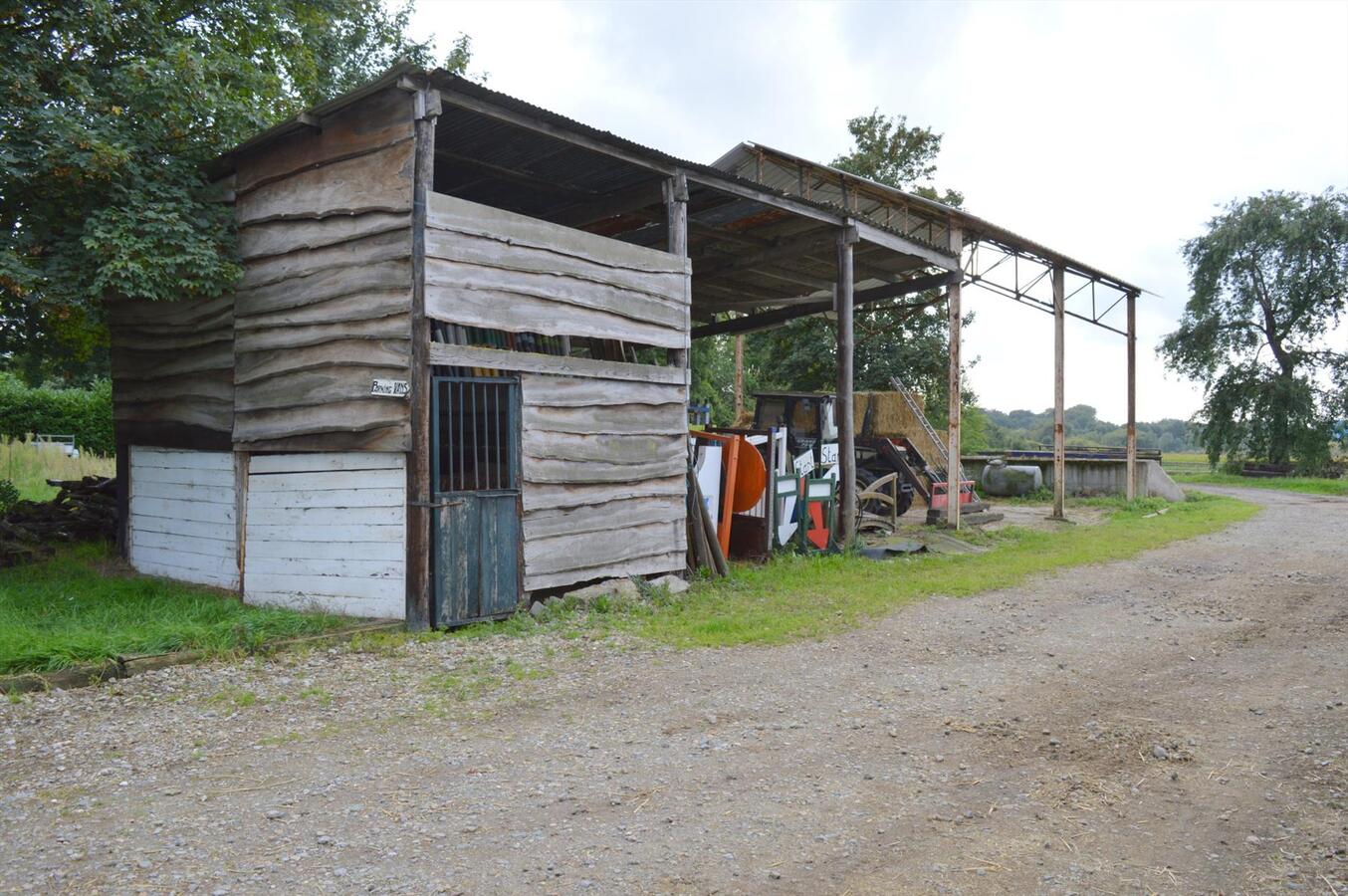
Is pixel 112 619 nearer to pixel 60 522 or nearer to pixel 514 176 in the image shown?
pixel 60 522

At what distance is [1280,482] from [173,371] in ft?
111

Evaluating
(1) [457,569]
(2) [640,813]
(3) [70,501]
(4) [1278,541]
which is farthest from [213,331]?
(4) [1278,541]

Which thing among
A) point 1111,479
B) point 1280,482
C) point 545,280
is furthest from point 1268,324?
point 545,280

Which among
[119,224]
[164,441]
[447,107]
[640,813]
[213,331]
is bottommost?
[640,813]

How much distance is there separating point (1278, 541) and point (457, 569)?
13.4 meters

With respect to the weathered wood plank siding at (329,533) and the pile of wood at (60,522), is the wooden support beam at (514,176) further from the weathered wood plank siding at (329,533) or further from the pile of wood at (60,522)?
the pile of wood at (60,522)

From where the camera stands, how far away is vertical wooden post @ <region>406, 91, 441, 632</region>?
760 cm

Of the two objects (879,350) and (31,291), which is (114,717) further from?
(879,350)

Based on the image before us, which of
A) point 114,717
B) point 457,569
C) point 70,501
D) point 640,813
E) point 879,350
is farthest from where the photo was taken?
point 879,350

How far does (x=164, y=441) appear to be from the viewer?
1009 cm

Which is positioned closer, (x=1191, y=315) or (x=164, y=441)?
(x=164, y=441)

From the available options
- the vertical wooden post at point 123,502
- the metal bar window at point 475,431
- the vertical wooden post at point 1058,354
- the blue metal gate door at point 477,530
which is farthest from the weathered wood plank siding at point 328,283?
the vertical wooden post at point 1058,354

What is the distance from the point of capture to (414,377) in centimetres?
761

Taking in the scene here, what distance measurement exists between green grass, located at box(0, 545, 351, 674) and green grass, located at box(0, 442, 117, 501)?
337 inches
